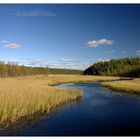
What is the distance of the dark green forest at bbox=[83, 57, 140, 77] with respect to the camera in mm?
105456

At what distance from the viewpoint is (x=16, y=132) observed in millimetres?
13008

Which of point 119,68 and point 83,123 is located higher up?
point 119,68

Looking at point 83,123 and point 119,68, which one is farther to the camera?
point 119,68

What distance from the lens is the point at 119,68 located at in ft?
406

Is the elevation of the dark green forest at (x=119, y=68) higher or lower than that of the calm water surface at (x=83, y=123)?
higher

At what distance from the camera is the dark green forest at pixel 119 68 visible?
10546 centimetres

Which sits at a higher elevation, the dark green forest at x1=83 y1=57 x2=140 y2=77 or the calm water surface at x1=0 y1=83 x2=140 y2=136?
the dark green forest at x1=83 y1=57 x2=140 y2=77

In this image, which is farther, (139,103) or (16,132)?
(139,103)

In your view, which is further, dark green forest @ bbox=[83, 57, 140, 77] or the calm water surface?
dark green forest @ bbox=[83, 57, 140, 77]

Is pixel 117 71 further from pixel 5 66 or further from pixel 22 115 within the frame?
pixel 22 115

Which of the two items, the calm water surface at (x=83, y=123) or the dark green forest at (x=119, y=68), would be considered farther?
the dark green forest at (x=119, y=68)
